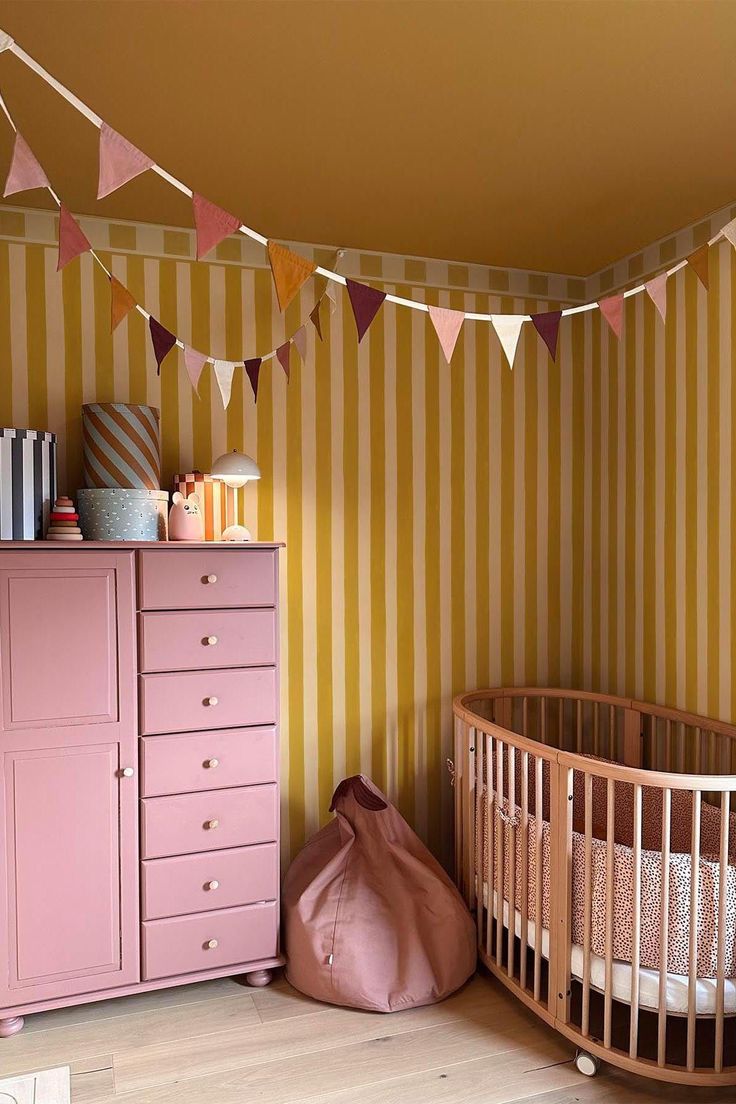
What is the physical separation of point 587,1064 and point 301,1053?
2.61 feet

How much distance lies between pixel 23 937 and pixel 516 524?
2335 millimetres

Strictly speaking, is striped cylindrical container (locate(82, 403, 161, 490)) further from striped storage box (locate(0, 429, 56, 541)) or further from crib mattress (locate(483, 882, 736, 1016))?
crib mattress (locate(483, 882, 736, 1016))

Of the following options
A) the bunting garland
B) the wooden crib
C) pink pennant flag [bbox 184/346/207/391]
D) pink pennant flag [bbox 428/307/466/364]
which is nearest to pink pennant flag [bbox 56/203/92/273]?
the bunting garland

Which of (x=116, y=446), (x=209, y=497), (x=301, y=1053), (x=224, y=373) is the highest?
(x=224, y=373)

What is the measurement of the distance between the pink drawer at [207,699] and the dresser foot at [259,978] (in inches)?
32.4

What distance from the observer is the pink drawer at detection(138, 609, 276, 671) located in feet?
8.75

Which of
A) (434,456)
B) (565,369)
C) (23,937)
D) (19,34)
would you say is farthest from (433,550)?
(19,34)

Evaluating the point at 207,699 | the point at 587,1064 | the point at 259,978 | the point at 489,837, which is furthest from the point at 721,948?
the point at 207,699

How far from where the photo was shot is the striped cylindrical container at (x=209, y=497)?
299 centimetres

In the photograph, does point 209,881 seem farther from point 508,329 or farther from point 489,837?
point 508,329

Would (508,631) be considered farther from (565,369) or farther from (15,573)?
(15,573)

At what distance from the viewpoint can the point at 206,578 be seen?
8.95 ft

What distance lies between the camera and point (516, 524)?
362 centimetres

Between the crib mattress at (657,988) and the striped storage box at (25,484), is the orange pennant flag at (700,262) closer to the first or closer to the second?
the crib mattress at (657,988)
